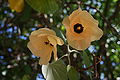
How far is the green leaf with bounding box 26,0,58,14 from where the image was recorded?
4.86 feet

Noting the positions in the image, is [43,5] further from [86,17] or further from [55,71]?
[55,71]

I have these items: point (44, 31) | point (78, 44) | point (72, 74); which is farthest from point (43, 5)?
point (72, 74)

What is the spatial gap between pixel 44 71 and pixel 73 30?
0.86 ft

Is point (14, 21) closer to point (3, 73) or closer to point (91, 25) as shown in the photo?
point (3, 73)

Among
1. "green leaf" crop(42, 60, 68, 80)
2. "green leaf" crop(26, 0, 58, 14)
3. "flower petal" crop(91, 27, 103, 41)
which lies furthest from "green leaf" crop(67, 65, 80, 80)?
"green leaf" crop(26, 0, 58, 14)

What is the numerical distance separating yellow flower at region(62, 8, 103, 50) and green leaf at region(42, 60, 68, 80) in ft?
0.35

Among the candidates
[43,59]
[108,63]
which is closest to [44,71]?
[43,59]

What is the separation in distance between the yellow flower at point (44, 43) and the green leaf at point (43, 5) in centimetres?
9

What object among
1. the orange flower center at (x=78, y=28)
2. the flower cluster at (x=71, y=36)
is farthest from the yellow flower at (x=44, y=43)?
the orange flower center at (x=78, y=28)

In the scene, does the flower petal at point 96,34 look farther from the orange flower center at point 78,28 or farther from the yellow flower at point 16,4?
the yellow flower at point 16,4

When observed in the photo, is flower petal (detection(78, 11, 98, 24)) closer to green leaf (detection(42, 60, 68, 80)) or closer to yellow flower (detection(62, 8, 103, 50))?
yellow flower (detection(62, 8, 103, 50))

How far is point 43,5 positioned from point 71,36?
0.63ft

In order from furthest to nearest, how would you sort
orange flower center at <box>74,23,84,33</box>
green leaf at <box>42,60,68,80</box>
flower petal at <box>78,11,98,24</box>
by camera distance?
1. orange flower center at <box>74,23,84,33</box>
2. flower petal at <box>78,11,98,24</box>
3. green leaf at <box>42,60,68,80</box>

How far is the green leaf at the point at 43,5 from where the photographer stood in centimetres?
148
